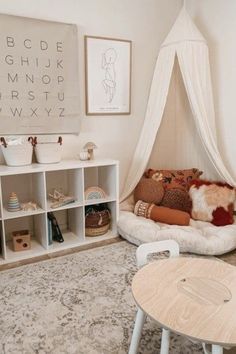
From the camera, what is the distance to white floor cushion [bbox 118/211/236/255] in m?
2.58

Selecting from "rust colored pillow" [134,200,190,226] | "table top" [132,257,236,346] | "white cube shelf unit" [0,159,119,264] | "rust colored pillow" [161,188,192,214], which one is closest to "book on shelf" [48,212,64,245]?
"white cube shelf unit" [0,159,119,264]

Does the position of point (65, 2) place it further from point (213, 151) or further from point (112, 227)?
point (112, 227)

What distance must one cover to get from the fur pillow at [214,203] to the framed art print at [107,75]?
1.23 m

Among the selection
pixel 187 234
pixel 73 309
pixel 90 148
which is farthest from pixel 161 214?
pixel 73 309

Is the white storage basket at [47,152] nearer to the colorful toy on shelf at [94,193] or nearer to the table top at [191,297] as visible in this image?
the colorful toy on shelf at [94,193]

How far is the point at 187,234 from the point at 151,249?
109cm

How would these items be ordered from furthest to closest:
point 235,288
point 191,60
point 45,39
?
point 191,60
point 45,39
point 235,288

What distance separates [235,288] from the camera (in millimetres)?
1326

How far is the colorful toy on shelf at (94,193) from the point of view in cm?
298

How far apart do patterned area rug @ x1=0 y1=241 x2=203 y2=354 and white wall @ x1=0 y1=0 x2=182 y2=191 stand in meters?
1.24

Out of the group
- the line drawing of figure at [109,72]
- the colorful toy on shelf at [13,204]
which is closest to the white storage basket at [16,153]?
the colorful toy on shelf at [13,204]

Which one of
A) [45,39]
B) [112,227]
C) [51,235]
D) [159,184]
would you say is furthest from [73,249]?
[45,39]

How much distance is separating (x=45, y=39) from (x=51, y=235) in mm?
1796

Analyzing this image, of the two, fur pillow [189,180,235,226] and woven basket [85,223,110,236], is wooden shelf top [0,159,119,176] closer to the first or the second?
woven basket [85,223,110,236]
